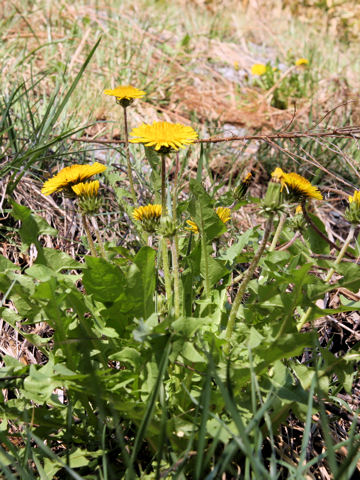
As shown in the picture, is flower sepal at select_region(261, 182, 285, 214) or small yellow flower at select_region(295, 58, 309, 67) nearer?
flower sepal at select_region(261, 182, 285, 214)

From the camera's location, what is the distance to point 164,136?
3.97ft

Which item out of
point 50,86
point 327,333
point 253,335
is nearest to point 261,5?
point 50,86

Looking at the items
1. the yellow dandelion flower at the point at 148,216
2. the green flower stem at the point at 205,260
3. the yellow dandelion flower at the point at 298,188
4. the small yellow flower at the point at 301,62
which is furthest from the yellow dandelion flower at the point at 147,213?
the small yellow flower at the point at 301,62

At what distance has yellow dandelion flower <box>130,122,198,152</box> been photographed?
3.84ft

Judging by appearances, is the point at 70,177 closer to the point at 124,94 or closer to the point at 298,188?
the point at 124,94

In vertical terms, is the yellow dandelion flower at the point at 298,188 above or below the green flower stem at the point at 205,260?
above

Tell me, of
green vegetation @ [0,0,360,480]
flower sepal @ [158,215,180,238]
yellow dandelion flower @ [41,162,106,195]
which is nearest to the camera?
green vegetation @ [0,0,360,480]

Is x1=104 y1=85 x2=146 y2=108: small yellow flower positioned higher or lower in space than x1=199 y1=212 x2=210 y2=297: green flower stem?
higher

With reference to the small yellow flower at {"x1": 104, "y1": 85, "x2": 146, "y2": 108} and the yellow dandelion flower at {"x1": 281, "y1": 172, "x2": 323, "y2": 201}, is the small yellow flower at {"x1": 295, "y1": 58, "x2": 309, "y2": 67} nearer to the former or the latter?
the small yellow flower at {"x1": 104, "y1": 85, "x2": 146, "y2": 108}

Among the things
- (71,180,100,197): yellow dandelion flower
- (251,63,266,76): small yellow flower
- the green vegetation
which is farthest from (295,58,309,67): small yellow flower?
(71,180,100,197): yellow dandelion flower

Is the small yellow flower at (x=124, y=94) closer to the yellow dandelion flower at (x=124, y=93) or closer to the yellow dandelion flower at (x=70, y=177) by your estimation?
the yellow dandelion flower at (x=124, y=93)

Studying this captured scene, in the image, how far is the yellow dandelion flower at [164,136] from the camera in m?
1.17

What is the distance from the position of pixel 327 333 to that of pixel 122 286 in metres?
0.91

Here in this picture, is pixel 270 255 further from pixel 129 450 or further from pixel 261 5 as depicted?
pixel 261 5
